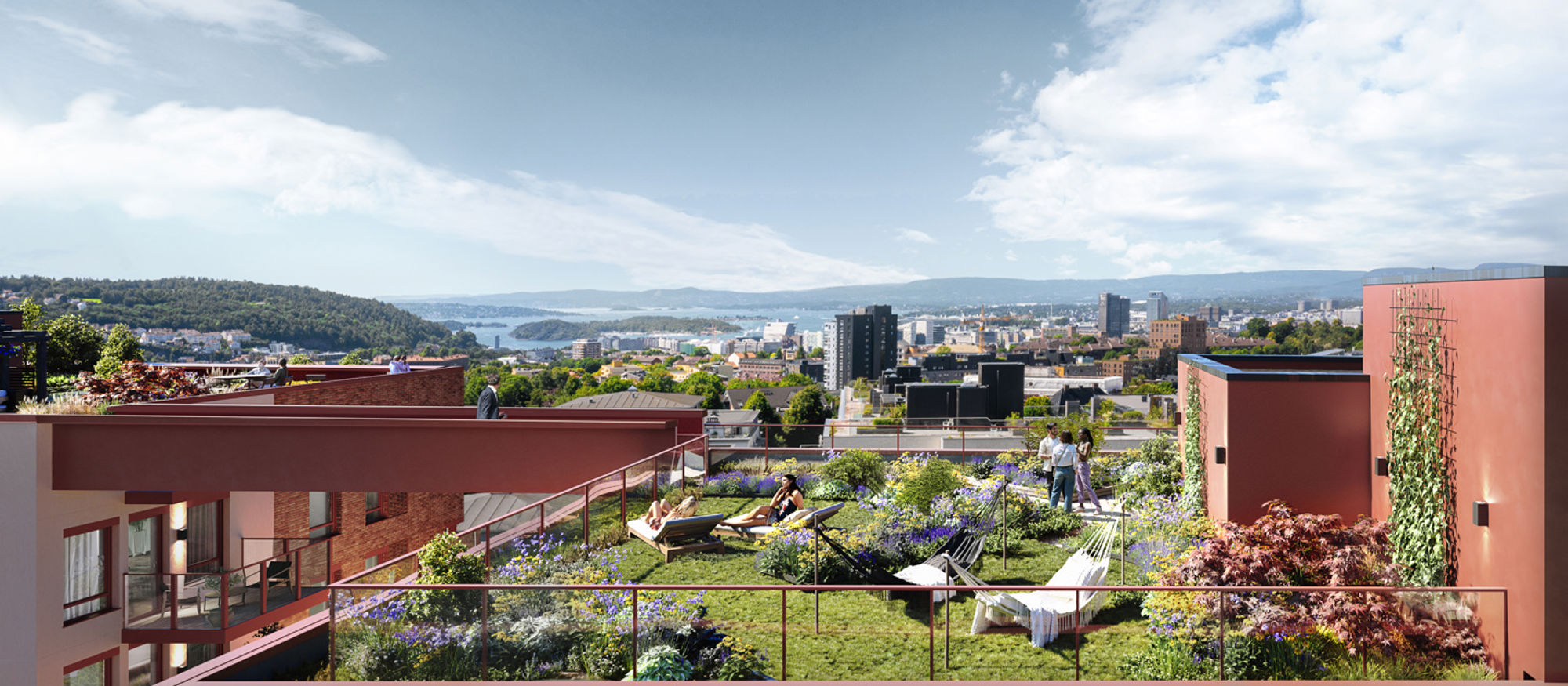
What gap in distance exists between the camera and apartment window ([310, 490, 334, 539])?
1562 centimetres

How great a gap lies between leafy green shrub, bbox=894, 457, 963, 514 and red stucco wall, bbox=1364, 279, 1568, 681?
548cm

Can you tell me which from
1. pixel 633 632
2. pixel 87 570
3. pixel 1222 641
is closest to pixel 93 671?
pixel 87 570

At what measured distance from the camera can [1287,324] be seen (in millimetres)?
140250

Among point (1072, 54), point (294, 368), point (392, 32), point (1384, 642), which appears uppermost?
point (1072, 54)

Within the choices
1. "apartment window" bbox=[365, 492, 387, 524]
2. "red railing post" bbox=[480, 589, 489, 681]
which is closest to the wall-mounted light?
"apartment window" bbox=[365, 492, 387, 524]

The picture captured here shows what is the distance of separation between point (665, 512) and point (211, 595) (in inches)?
259

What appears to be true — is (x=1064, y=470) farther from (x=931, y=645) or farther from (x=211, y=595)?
(x=211, y=595)

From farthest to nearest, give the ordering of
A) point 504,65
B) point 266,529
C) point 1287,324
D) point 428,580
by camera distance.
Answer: point 1287,324
point 504,65
point 266,529
point 428,580

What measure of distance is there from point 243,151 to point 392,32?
8621cm

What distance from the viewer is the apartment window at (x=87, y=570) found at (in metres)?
11.1

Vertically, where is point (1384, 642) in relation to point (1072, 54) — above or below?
below

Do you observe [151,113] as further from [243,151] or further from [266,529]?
[266,529]

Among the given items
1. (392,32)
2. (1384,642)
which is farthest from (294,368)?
(392,32)

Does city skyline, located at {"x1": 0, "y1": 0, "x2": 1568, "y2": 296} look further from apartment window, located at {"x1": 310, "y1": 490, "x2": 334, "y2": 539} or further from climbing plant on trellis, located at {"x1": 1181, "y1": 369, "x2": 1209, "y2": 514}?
apartment window, located at {"x1": 310, "y1": 490, "x2": 334, "y2": 539}
